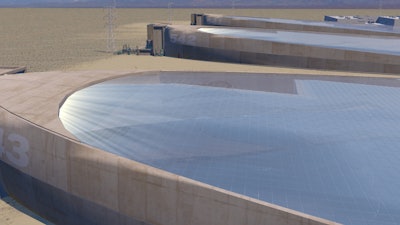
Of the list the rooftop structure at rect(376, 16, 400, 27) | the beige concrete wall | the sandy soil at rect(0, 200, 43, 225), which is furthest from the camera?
the rooftop structure at rect(376, 16, 400, 27)

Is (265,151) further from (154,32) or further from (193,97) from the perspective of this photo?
(154,32)

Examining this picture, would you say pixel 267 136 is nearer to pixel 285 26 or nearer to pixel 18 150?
pixel 18 150

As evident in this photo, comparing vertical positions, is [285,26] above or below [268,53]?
above

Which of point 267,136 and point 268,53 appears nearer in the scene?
point 267,136

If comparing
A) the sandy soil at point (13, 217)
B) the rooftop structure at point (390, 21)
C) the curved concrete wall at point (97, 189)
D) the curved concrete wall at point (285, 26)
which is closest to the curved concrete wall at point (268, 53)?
the curved concrete wall at point (285, 26)

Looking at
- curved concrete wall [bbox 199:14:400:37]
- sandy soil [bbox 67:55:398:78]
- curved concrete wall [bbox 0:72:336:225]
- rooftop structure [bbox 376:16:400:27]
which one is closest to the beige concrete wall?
curved concrete wall [bbox 0:72:336:225]

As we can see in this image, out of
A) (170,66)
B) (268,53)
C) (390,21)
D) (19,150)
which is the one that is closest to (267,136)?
(19,150)

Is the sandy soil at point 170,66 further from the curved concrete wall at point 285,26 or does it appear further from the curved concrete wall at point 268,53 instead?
the curved concrete wall at point 285,26

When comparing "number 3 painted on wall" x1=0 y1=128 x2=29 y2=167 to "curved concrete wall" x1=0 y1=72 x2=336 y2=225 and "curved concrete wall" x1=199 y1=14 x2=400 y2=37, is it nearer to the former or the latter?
"curved concrete wall" x1=0 y1=72 x2=336 y2=225
